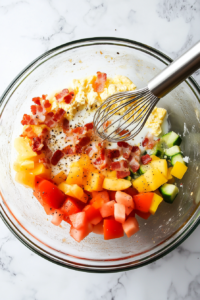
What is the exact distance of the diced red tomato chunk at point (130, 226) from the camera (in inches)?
56.3

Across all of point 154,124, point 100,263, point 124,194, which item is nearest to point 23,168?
point 124,194

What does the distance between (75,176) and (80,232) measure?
1.05 feet

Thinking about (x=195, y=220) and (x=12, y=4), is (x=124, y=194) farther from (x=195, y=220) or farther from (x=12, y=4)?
(x=12, y=4)

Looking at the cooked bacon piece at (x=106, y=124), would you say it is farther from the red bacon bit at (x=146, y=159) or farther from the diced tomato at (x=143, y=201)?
the diced tomato at (x=143, y=201)

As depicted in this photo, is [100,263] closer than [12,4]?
Yes

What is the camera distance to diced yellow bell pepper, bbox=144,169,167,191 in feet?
4.94

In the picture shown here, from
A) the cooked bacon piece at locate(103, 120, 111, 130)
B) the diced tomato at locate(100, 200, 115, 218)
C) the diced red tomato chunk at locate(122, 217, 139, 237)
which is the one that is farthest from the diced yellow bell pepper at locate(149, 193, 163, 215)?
the cooked bacon piece at locate(103, 120, 111, 130)

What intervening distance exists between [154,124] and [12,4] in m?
1.33

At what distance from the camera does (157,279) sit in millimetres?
1666

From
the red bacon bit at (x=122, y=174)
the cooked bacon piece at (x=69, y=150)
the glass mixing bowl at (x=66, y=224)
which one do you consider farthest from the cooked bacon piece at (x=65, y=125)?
the red bacon bit at (x=122, y=174)

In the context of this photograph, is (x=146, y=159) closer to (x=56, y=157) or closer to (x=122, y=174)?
(x=122, y=174)

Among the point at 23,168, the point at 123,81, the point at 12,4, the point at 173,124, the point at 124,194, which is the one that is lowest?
the point at 124,194

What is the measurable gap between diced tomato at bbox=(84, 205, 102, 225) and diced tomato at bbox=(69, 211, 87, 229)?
0.03 meters

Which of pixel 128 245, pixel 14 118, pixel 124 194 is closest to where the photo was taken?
pixel 124 194
